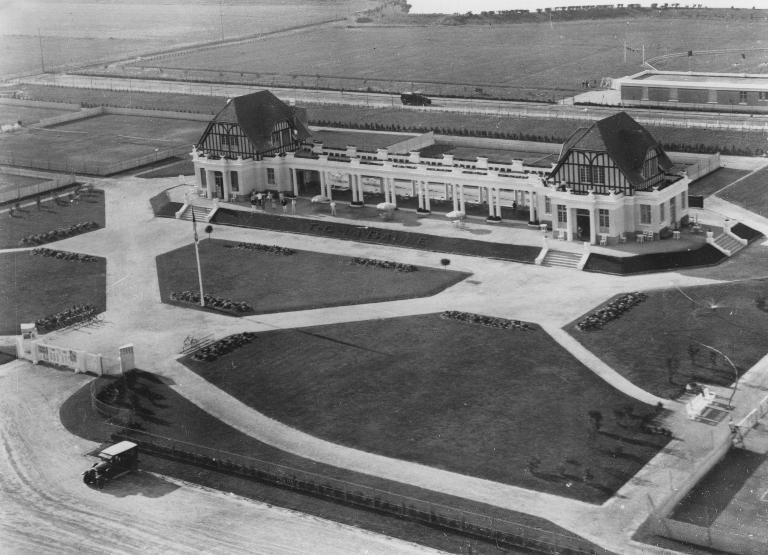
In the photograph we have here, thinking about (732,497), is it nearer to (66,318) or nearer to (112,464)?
(112,464)

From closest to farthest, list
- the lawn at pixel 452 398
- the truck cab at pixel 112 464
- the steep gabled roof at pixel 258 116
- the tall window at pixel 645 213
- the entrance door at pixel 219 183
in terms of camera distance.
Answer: the lawn at pixel 452 398
the truck cab at pixel 112 464
the tall window at pixel 645 213
the steep gabled roof at pixel 258 116
the entrance door at pixel 219 183

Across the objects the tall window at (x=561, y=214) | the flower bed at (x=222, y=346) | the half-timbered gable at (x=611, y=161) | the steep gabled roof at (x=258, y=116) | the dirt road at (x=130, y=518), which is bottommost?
the dirt road at (x=130, y=518)

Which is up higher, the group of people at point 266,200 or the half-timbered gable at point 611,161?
the half-timbered gable at point 611,161

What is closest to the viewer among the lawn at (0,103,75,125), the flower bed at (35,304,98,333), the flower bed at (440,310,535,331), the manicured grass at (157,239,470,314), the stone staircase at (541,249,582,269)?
the flower bed at (440,310,535,331)

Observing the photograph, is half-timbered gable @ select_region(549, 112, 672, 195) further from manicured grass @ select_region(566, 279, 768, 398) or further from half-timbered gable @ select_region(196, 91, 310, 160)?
half-timbered gable @ select_region(196, 91, 310, 160)

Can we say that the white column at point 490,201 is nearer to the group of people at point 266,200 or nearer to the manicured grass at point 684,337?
the group of people at point 266,200

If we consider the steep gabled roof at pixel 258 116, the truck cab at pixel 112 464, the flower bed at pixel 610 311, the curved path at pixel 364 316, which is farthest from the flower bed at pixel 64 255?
the flower bed at pixel 610 311

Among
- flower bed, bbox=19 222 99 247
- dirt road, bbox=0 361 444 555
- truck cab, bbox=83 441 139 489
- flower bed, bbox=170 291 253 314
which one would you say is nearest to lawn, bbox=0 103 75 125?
flower bed, bbox=19 222 99 247
